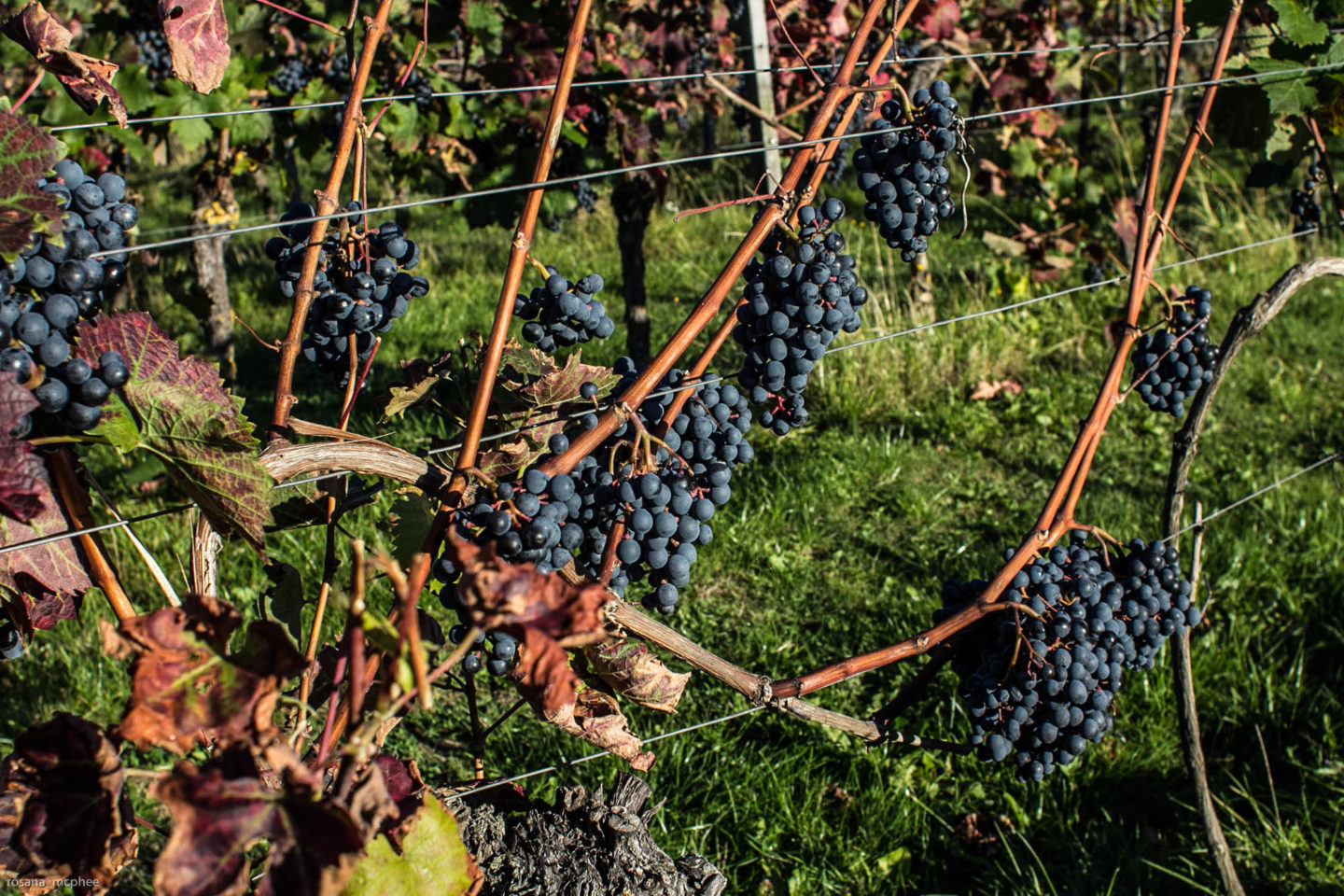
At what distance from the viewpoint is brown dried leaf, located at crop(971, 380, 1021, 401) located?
4340 mm

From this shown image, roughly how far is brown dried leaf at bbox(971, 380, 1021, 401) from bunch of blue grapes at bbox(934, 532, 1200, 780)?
2.80 meters

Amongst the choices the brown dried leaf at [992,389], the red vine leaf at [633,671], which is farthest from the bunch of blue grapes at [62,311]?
the brown dried leaf at [992,389]

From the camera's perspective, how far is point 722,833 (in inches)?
87.5

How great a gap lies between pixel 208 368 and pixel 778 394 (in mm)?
691

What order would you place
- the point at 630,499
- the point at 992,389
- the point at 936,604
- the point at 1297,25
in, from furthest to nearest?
1. the point at 992,389
2. the point at 936,604
3. the point at 1297,25
4. the point at 630,499

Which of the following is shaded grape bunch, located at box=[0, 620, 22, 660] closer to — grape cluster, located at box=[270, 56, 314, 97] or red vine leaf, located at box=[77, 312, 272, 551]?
red vine leaf, located at box=[77, 312, 272, 551]

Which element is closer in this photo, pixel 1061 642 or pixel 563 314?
pixel 563 314

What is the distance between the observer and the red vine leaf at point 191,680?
738 millimetres

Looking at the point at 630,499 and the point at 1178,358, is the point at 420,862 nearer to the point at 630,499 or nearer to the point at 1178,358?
the point at 630,499

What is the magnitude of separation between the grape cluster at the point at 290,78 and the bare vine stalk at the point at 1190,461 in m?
3.46

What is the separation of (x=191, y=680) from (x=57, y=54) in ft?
2.37

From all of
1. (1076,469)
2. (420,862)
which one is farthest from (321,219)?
(1076,469)

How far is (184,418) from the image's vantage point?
0.91 m

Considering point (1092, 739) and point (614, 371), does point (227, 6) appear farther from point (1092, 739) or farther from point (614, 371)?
point (1092, 739)
